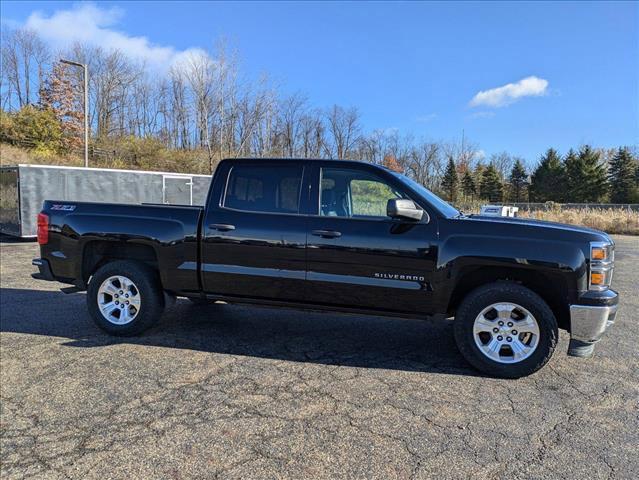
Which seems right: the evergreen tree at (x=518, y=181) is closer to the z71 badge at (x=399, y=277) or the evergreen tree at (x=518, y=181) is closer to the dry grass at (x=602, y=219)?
the dry grass at (x=602, y=219)

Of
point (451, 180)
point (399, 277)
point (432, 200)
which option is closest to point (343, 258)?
point (399, 277)

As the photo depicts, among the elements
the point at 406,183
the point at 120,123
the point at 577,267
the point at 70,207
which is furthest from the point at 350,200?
the point at 120,123

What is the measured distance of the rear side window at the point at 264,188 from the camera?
183 inches

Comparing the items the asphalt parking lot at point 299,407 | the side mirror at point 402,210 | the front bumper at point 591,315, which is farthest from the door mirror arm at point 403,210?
the front bumper at point 591,315

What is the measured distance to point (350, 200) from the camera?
455 cm

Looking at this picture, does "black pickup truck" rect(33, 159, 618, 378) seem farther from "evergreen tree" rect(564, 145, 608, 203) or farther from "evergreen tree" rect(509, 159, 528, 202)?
"evergreen tree" rect(509, 159, 528, 202)

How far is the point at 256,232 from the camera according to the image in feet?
14.9

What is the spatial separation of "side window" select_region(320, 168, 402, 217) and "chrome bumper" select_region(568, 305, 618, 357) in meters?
1.87

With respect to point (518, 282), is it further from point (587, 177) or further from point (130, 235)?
point (587, 177)

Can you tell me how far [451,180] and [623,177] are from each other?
18806 millimetres

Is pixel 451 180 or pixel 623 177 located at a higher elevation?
pixel 623 177

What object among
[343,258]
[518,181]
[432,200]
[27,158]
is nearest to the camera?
[343,258]

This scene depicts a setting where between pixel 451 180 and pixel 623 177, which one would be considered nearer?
pixel 623 177

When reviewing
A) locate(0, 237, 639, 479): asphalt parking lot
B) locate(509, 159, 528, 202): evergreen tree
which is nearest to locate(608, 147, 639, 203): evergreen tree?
locate(509, 159, 528, 202): evergreen tree
